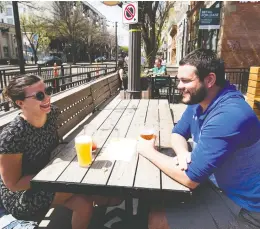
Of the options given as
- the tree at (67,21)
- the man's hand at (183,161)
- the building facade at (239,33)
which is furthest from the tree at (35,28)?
the man's hand at (183,161)

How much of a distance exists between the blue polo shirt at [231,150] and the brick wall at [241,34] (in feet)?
39.9

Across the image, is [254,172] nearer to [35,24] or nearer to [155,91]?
[155,91]

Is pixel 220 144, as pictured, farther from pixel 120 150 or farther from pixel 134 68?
pixel 134 68

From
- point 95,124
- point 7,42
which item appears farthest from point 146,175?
point 7,42

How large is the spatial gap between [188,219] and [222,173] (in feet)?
1.24

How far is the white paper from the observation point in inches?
80.0

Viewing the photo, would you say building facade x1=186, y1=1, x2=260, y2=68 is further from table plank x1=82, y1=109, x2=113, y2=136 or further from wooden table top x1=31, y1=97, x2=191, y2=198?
wooden table top x1=31, y1=97, x2=191, y2=198

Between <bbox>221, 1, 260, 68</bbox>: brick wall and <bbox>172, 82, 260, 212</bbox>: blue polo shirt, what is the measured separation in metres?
12.2

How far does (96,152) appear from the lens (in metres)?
2.14

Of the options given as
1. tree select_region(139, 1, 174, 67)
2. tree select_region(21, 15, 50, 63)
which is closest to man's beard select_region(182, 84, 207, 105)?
tree select_region(139, 1, 174, 67)

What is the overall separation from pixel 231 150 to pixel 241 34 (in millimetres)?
12735

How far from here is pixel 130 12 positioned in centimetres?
594

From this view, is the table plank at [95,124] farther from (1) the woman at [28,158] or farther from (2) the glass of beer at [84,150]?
(2) the glass of beer at [84,150]

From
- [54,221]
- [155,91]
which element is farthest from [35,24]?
[54,221]
